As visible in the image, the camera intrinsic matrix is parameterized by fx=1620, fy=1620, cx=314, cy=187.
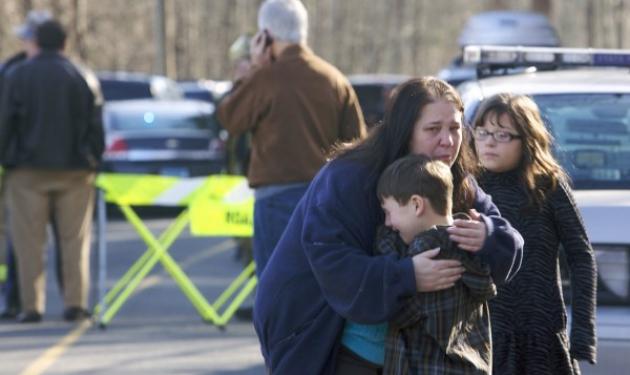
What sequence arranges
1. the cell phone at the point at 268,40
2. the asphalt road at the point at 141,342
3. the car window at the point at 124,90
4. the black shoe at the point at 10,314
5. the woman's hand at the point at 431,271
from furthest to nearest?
1. the car window at the point at 124,90
2. the black shoe at the point at 10,314
3. the asphalt road at the point at 141,342
4. the cell phone at the point at 268,40
5. the woman's hand at the point at 431,271

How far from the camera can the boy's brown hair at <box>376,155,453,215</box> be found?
4305mm

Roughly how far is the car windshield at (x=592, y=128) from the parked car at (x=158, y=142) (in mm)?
13651

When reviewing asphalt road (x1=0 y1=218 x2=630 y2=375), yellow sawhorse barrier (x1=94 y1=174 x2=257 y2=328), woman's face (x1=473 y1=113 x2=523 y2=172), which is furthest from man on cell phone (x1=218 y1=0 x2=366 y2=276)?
yellow sawhorse barrier (x1=94 y1=174 x2=257 y2=328)

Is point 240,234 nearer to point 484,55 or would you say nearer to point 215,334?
point 215,334

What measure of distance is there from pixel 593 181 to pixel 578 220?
5.16 ft

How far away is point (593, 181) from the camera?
6.98m

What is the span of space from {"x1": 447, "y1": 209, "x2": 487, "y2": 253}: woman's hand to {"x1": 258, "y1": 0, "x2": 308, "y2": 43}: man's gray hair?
359 cm

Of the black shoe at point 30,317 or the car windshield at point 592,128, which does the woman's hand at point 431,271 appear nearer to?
the car windshield at point 592,128

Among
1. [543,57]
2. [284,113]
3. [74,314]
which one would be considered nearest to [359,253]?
[284,113]

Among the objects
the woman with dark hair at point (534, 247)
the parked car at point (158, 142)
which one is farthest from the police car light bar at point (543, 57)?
the parked car at point (158, 142)

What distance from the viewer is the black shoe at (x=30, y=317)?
10.9m

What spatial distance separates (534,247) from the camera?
5438mm

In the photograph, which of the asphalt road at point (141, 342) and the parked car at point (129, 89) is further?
the parked car at point (129, 89)

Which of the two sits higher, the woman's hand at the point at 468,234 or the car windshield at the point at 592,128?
the woman's hand at the point at 468,234
